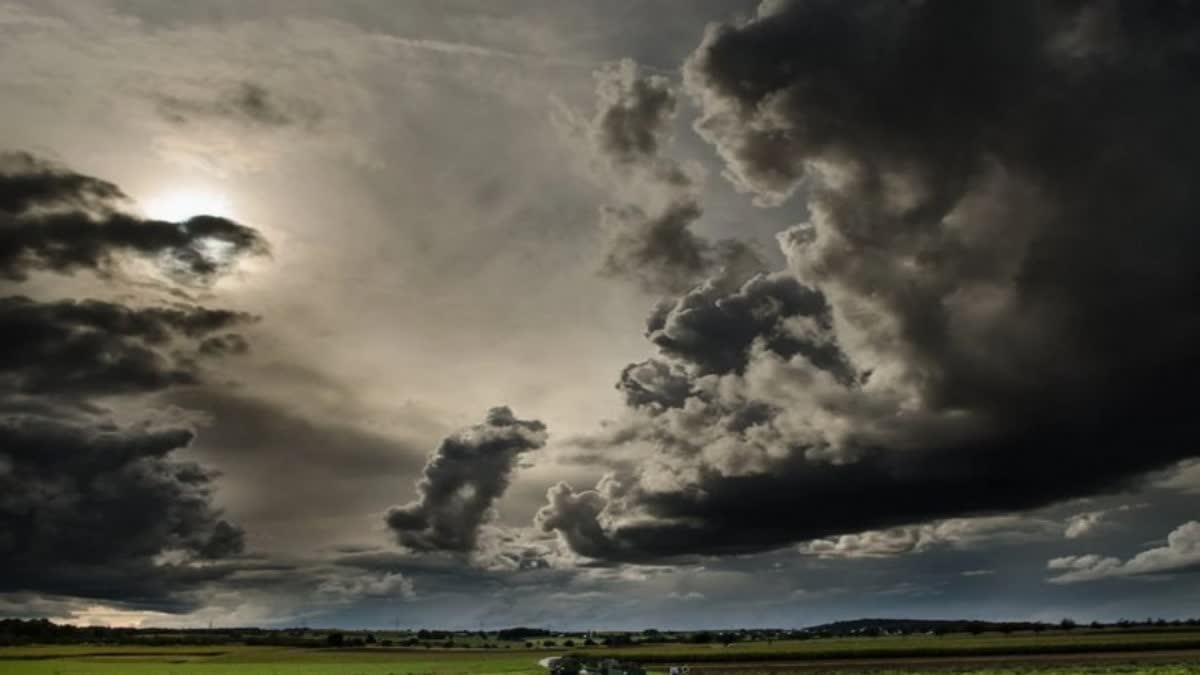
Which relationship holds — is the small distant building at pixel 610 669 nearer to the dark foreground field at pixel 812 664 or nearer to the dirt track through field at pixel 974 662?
the dark foreground field at pixel 812 664

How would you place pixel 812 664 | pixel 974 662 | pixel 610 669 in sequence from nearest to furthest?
pixel 610 669
pixel 974 662
pixel 812 664

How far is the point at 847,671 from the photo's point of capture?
4321 inches

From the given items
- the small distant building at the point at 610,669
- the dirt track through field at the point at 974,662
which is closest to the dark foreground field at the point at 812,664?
the dirt track through field at the point at 974,662

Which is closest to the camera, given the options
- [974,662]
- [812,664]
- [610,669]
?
[610,669]

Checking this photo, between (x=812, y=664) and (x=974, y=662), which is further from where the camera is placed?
(x=812, y=664)

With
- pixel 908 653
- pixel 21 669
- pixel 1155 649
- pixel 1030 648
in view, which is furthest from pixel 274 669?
pixel 1155 649

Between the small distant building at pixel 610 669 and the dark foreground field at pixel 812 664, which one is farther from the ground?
the small distant building at pixel 610 669

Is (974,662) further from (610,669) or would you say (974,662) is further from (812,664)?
(610,669)

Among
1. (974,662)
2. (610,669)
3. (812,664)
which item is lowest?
(812,664)

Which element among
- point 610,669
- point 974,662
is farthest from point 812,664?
point 610,669

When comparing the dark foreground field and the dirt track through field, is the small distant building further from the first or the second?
the dirt track through field

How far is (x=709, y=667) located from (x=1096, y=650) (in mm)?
70884

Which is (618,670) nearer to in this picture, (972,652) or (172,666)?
(172,666)

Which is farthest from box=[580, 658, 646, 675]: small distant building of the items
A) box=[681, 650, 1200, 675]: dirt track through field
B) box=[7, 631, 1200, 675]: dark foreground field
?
box=[681, 650, 1200, 675]: dirt track through field
